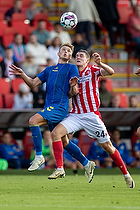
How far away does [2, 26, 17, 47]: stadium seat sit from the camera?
53.5ft

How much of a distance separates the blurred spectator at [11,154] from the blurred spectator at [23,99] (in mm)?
798

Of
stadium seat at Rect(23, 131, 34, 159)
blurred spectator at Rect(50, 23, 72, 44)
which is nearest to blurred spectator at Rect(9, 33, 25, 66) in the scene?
blurred spectator at Rect(50, 23, 72, 44)

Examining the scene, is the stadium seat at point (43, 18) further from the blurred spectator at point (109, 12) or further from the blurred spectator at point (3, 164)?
the blurred spectator at point (3, 164)

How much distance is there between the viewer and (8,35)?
53.7ft

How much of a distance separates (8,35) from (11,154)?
5045mm

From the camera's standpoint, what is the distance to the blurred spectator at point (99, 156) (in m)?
12.8

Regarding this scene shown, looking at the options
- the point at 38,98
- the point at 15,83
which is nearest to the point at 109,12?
the point at 15,83

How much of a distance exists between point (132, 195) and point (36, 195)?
4.02ft

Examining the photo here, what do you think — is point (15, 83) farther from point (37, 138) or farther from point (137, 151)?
point (37, 138)

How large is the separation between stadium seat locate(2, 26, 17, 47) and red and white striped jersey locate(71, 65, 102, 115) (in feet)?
27.5

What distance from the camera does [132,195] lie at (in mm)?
6738

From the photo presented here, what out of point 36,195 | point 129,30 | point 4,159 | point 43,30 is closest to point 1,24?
point 43,30

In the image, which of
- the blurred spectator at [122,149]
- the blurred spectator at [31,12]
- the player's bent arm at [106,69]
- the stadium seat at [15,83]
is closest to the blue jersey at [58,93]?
the player's bent arm at [106,69]

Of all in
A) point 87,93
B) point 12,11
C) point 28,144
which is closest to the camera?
point 87,93
